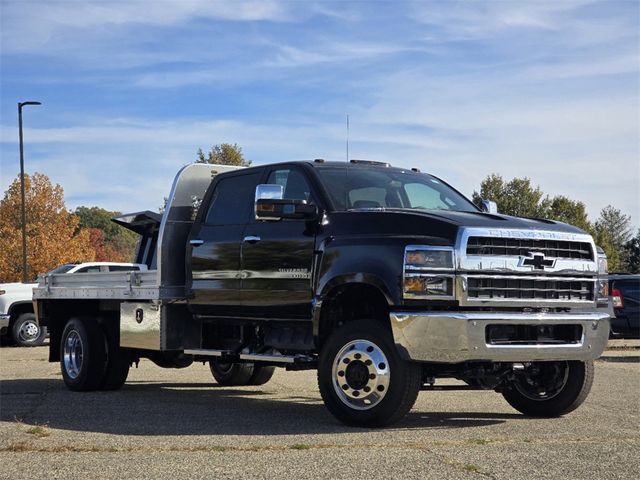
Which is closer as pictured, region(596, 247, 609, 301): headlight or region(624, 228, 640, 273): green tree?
region(596, 247, 609, 301): headlight

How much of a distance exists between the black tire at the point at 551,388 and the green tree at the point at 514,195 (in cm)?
5653

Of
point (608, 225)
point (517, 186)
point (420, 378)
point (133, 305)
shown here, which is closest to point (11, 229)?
point (517, 186)

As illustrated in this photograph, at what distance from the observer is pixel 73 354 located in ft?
39.1

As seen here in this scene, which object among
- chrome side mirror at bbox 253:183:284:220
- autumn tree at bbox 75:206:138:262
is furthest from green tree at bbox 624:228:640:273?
chrome side mirror at bbox 253:183:284:220

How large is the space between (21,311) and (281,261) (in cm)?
1364

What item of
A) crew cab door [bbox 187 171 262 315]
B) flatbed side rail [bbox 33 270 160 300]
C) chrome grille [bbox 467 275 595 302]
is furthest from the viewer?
flatbed side rail [bbox 33 270 160 300]

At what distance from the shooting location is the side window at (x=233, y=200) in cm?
988

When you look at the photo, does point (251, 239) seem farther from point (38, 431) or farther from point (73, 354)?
point (73, 354)

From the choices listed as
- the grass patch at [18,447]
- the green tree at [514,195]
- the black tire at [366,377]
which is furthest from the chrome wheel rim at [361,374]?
the green tree at [514,195]

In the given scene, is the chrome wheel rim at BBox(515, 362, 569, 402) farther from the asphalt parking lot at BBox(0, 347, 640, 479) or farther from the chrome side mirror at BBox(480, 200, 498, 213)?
the chrome side mirror at BBox(480, 200, 498, 213)

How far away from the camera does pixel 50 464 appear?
6477 mm

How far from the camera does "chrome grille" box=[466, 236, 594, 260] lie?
801 centimetres

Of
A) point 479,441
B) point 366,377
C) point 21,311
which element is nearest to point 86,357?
point 366,377

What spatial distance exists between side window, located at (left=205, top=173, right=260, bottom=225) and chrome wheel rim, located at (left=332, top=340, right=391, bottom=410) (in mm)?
2099
